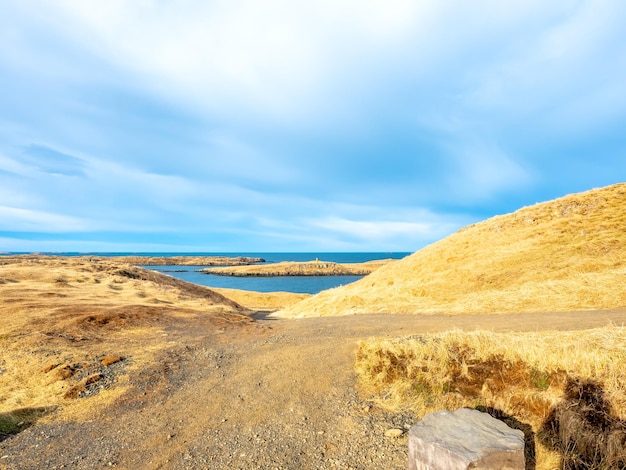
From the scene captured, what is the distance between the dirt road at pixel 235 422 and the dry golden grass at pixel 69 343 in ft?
3.13

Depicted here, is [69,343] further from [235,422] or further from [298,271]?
[298,271]

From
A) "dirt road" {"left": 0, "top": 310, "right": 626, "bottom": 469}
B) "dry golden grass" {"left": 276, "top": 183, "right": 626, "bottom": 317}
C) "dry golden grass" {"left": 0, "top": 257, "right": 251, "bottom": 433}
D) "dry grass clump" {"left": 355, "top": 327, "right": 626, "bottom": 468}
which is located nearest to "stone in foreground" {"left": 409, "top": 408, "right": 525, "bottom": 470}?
"dirt road" {"left": 0, "top": 310, "right": 626, "bottom": 469}

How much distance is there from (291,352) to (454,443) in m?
8.22

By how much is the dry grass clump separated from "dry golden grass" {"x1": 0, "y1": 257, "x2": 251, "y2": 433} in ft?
24.0

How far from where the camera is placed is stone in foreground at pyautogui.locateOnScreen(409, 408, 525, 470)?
4.50 m

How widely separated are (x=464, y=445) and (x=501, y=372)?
4.35m

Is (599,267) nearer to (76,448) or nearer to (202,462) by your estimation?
(202,462)

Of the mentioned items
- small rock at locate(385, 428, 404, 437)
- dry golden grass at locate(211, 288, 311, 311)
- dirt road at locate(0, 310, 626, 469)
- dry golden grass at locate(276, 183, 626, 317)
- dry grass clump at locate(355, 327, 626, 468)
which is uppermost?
dry golden grass at locate(276, 183, 626, 317)

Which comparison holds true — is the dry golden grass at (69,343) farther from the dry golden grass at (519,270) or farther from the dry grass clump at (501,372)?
the dry golden grass at (519,270)

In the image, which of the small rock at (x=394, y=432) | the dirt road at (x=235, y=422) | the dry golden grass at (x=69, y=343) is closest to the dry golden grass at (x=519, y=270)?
the dirt road at (x=235, y=422)

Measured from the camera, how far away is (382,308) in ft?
77.4

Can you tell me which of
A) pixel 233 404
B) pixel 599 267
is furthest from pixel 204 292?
pixel 599 267

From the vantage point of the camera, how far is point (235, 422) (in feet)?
25.6

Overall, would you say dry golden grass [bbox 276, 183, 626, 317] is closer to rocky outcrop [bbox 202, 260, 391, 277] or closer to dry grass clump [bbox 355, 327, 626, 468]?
dry grass clump [bbox 355, 327, 626, 468]
